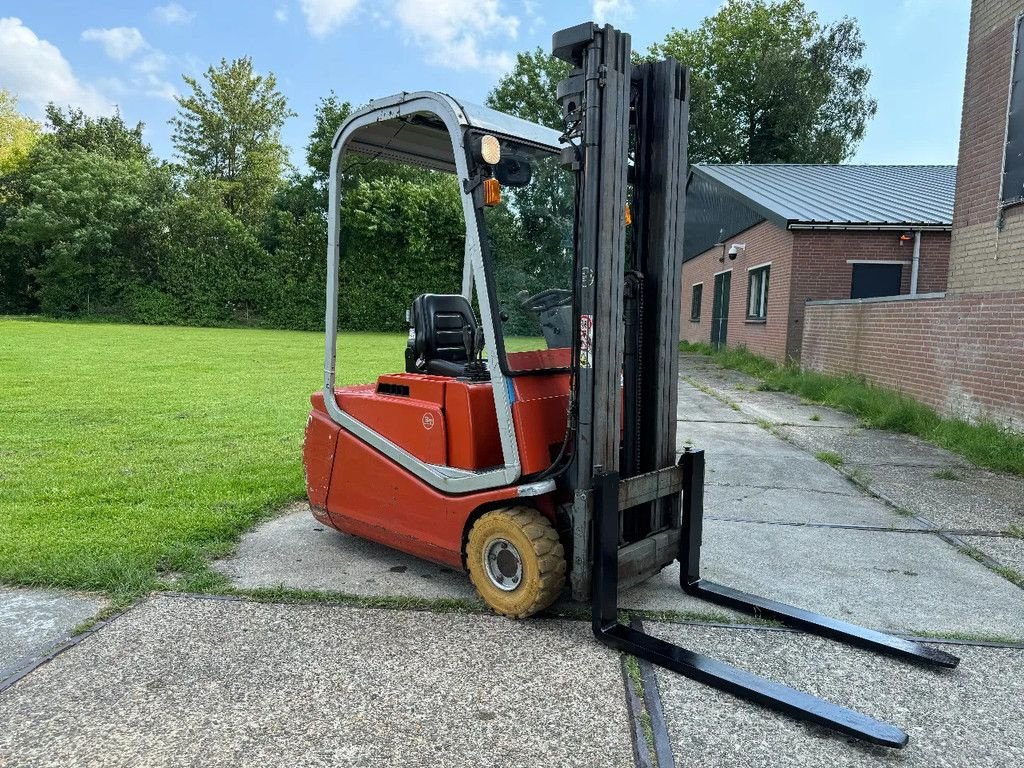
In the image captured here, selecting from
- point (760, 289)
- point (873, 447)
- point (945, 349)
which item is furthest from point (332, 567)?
point (760, 289)

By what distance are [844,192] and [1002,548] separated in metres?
15.3

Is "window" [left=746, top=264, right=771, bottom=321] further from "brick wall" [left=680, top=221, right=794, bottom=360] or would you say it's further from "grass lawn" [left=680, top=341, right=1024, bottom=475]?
"grass lawn" [left=680, top=341, right=1024, bottom=475]

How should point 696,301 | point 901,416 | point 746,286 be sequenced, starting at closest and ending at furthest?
point 901,416
point 746,286
point 696,301

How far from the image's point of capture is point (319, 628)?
11.0 ft

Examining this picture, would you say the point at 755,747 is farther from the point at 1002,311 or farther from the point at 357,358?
the point at 357,358

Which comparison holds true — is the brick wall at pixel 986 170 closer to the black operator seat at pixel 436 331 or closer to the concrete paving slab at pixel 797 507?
the concrete paving slab at pixel 797 507

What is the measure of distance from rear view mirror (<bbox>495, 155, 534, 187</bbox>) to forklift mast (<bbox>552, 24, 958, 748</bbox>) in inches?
12.4

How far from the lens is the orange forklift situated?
3.17m

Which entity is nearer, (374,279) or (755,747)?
(755,747)

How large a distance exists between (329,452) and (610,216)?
2.19m

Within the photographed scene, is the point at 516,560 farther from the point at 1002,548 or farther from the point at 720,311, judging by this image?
the point at 720,311

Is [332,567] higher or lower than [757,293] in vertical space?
lower

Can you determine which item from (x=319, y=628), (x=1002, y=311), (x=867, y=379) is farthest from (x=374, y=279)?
(x=319, y=628)

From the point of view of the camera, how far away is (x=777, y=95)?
140 ft
